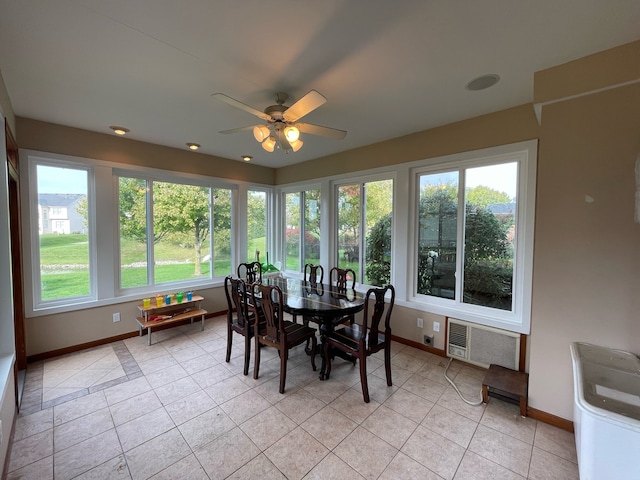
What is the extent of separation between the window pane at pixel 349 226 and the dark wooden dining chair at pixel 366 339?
5.25ft

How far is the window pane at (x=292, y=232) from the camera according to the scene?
16.9 ft

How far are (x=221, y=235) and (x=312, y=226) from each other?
5.36ft

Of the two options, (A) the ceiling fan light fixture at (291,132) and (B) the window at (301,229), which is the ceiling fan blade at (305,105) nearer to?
(A) the ceiling fan light fixture at (291,132)

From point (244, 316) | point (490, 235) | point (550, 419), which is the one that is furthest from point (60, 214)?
point (550, 419)

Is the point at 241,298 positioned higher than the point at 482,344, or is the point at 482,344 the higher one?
the point at 241,298

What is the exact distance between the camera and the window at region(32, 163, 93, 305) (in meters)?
3.02

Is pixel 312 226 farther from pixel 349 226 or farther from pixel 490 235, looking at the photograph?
pixel 490 235

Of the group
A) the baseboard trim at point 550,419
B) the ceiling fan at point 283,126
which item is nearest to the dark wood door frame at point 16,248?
the ceiling fan at point 283,126

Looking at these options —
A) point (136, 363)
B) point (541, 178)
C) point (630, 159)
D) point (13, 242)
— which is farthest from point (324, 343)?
point (13, 242)

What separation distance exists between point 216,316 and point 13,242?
102 inches

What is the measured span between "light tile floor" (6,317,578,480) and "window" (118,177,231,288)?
138cm

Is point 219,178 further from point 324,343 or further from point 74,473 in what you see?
point 74,473

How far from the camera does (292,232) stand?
5242mm

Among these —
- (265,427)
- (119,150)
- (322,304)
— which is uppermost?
(119,150)
